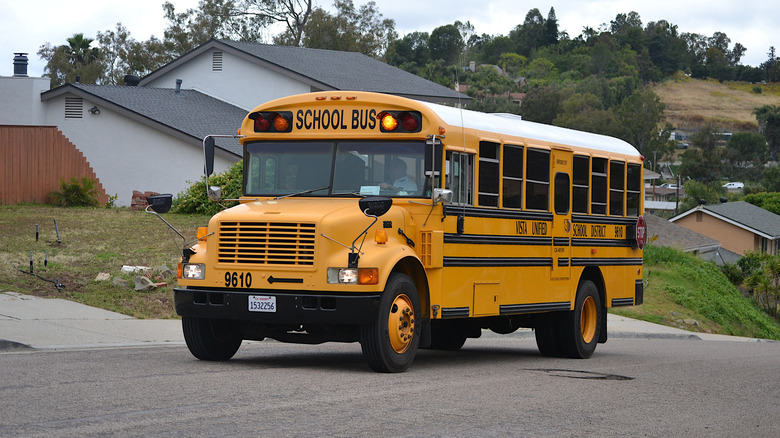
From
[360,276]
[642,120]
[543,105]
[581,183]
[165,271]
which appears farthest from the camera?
[543,105]

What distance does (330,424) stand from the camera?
789cm

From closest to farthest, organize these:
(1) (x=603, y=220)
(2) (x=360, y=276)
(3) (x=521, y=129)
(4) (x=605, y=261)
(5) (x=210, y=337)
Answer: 1. (2) (x=360, y=276)
2. (5) (x=210, y=337)
3. (3) (x=521, y=129)
4. (1) (x=603, y=220)
5. (4) (x=605, y=261)

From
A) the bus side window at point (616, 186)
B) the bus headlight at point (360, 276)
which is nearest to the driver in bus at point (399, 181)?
the bus headlight at point (360, 276)

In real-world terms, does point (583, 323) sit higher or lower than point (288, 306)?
lower

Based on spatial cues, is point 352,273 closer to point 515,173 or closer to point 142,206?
point 515,173

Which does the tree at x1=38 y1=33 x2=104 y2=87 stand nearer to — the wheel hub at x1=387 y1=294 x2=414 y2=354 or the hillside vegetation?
the hillside vegetation

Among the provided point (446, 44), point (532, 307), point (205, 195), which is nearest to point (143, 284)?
point (532, 307)

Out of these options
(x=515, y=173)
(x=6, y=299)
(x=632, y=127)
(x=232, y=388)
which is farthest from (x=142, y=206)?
(x=632, y=127)

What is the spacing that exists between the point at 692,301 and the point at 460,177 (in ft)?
74.4

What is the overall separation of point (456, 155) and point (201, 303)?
3.16 m

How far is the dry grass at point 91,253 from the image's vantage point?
1712 centimetres

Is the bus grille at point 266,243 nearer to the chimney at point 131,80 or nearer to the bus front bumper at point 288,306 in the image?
the bus front bumper at point 288,306

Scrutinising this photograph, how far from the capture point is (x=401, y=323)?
11094 mm

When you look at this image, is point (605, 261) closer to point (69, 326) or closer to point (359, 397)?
point (359, 397)
